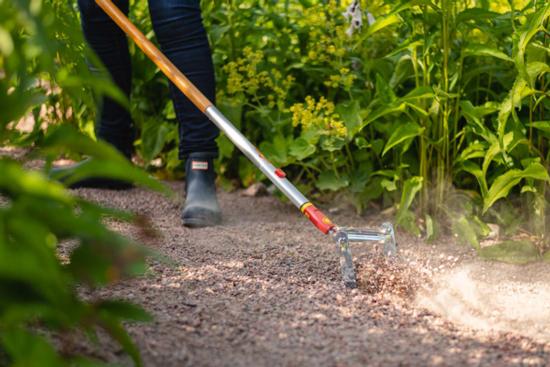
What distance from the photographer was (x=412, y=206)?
8.99ft

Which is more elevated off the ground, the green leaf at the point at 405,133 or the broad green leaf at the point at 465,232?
the green leaf at the point at 405,133

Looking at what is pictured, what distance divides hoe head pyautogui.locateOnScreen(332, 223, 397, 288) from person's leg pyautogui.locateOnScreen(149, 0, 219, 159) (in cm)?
75

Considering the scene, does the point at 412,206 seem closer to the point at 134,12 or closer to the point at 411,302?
the point at 411,302

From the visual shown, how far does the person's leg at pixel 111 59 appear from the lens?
9.12 ft

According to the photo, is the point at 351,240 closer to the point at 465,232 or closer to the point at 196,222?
the point at 465,232

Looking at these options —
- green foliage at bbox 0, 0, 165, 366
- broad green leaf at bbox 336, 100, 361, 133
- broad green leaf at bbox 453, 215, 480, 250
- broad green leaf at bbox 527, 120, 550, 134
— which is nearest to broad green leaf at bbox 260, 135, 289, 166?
broad green leaf at bbox 336, 100, 361, 133

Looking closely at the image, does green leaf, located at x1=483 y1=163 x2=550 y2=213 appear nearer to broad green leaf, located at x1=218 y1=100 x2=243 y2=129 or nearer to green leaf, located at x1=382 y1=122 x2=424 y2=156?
green leaf, located at x1=382 y1=122 x2=424 y2=156

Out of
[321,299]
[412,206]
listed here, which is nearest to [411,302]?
[321,299]

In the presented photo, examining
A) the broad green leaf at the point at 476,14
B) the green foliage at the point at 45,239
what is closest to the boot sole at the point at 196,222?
the broad green leaf at the point at 476,14

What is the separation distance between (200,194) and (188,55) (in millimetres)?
449

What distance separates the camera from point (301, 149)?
108 inches

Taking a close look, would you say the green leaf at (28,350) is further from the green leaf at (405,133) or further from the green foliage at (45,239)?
the green leaf at (405,133)

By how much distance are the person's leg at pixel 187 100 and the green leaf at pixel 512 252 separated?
2.85ft

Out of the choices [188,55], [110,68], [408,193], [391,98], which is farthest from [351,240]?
[110,68]
